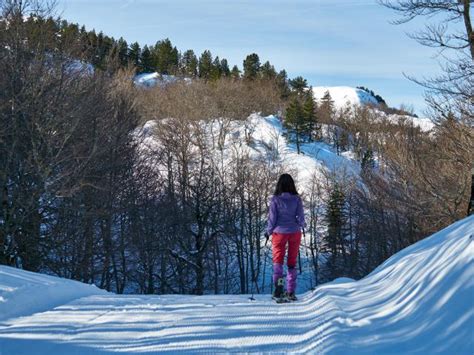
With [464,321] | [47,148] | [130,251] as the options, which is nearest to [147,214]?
[130,251]

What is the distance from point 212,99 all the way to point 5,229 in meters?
37.5

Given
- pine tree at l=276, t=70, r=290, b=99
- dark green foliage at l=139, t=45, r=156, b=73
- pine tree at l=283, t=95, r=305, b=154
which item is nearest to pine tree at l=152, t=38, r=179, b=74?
dark green foliage at l=139, t=45, r=156, b=73

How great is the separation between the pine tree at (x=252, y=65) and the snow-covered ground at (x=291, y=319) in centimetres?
8603

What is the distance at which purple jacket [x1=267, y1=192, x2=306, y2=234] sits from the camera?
830 cm

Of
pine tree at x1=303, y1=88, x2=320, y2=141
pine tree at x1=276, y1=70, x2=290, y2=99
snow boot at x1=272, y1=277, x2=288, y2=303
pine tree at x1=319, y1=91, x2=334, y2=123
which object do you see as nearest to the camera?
snow boot at x1=272, y1=277, x2=288, y2=303

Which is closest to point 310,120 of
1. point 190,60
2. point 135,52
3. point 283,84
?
point 283,84

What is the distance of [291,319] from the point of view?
5.60 metres

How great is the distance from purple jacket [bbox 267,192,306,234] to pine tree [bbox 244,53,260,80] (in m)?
84.1

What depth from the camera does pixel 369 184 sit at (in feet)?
131

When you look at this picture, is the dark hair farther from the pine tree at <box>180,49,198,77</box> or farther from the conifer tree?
the conifer tree

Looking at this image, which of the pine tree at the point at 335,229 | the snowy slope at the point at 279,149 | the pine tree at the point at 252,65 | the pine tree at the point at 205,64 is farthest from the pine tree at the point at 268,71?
the pine tree at the point at 335,229

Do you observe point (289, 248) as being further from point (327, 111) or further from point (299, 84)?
point (299, 84)

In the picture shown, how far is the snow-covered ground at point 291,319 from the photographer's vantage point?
4.40 metres

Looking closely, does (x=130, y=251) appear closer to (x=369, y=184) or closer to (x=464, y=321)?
(x=369, y=184)
